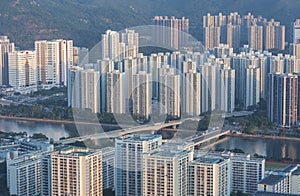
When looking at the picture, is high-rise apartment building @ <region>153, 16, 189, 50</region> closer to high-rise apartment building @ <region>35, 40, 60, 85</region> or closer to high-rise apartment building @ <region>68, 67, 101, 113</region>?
high-rise apartment building @ <region>35, 40, 60, 85</region>

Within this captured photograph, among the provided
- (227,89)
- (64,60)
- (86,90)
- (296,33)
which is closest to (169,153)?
(86,90)

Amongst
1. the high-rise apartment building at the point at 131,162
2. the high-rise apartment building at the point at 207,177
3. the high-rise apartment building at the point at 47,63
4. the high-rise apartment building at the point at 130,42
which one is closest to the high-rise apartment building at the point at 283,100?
the high-rise apartment building at the point at 130,42

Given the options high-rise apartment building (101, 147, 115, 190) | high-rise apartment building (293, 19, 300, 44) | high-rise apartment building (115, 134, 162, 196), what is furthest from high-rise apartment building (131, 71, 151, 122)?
high-rise apartment building (293, 19, 300, 44)

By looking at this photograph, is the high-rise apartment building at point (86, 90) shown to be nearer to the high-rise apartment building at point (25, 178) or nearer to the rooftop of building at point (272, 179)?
the high-rise apartment building at point (25, 178)

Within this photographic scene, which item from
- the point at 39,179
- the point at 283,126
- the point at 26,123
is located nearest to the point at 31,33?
the point at 26,123

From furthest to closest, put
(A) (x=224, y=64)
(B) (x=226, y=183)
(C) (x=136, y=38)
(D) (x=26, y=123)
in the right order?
(C) (x=136, y=38)
(A) (x=224, y=64)
(D) (x=26, y=123)
(B) (x=226, y=183)

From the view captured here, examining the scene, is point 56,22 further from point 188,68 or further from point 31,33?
point 188,68
